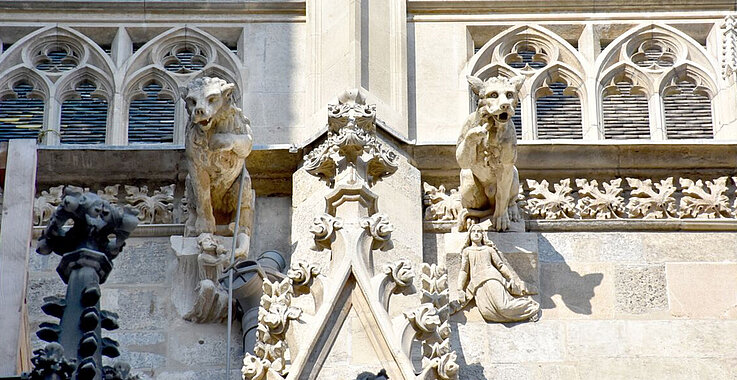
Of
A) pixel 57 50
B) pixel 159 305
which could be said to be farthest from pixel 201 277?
pixel 57 50

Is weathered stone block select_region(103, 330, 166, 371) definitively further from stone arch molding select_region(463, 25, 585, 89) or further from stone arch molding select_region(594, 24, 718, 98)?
stone arch molding select_region(594, 24, 718, 98)

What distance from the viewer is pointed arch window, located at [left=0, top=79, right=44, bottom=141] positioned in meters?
15.1

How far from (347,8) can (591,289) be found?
8.46 feet

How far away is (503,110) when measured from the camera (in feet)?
42.2

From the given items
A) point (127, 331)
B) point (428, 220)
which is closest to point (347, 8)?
point (428, 220)

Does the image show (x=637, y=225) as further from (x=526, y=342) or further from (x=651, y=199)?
(x=526, y=342)

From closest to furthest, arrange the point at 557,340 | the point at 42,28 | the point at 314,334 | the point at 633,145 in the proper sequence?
the point at 314,334, the point at 557,340, the point at 633,145, the point at 42,28

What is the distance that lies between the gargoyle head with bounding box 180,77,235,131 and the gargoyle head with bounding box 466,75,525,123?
1.39 metres

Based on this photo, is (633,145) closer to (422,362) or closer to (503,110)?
(503,110)

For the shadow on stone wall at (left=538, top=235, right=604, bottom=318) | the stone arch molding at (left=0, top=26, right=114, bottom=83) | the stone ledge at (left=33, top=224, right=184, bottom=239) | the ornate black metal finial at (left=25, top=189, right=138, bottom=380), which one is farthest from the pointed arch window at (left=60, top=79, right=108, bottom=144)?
the ornate black metal finial at (left=25, top=189, right=138, bottom=380)

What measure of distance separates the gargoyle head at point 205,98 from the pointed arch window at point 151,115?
1.93 metres

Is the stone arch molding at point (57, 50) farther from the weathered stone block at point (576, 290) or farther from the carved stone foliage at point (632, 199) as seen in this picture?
the weathered stone block at point (576, 290)

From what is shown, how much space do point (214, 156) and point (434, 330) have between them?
188 centimetres

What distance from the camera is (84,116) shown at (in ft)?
49.8
